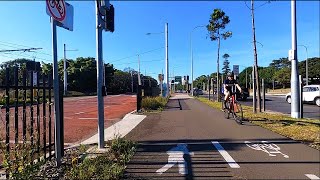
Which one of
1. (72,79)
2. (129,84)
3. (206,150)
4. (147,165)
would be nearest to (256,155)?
(206,150)

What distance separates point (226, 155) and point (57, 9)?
14.1 ft

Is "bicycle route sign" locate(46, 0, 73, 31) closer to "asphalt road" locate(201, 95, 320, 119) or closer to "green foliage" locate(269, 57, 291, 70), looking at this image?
"asphalt road" locate(201, 95, 320, 119)

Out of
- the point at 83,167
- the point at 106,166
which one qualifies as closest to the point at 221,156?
the point at 106,166

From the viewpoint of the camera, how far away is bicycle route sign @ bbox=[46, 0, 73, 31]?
19.6ft

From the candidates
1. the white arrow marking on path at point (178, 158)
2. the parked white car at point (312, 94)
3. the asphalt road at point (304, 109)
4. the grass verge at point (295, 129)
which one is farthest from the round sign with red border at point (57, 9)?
the parked white car at point (312, 94)

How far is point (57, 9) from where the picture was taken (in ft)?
20.5

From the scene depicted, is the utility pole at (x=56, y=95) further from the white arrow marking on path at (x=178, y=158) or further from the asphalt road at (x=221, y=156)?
the white arrow marking on path at (x=178, y=158)

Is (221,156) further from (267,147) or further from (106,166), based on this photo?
(106,166)

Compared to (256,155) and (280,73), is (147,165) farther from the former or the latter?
(280,73)

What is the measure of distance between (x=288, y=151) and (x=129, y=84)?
10259 cm

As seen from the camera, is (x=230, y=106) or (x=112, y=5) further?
(x=230, y=106)

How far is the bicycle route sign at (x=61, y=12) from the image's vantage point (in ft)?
19.6

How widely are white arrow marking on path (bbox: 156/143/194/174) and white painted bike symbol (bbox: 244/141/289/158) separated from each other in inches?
61.3

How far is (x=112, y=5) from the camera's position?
8859 millimetres
